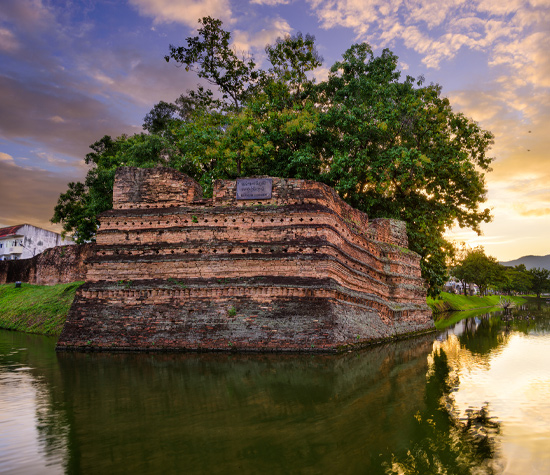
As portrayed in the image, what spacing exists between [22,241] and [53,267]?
33.2 metres

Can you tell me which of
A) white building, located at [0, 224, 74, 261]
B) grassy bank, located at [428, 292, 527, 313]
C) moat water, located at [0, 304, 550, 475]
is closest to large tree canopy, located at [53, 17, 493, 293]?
moat water, located at [0, 304, 550, 475]

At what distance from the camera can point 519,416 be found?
5484mm

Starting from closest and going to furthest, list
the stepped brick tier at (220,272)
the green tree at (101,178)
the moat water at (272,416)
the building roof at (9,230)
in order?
the moat water at (272,416), the stepped brick tier at (220,272), the green tree at (101,178), the building roof at (9,230)

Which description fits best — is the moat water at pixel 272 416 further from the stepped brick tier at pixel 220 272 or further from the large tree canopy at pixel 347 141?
the large tree canopy at pixel 347 141

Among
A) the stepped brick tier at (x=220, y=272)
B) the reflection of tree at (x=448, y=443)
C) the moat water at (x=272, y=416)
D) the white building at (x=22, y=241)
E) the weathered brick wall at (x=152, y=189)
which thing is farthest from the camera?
the white building at (x=22, y=241)

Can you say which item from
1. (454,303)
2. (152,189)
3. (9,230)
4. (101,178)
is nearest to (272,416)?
(152,189)

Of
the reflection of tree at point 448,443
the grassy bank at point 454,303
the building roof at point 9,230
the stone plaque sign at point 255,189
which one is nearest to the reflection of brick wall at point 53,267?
the stone plaque sign at point 255,189

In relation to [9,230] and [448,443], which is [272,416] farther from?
[9,230]

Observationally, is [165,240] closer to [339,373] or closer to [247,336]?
[247,336]

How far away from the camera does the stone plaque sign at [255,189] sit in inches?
479

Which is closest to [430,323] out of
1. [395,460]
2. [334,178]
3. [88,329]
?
[334,178]

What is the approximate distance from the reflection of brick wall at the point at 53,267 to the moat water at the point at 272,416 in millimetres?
14808

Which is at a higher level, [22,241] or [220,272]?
[22,241]

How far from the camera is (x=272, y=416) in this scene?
5320 mm
